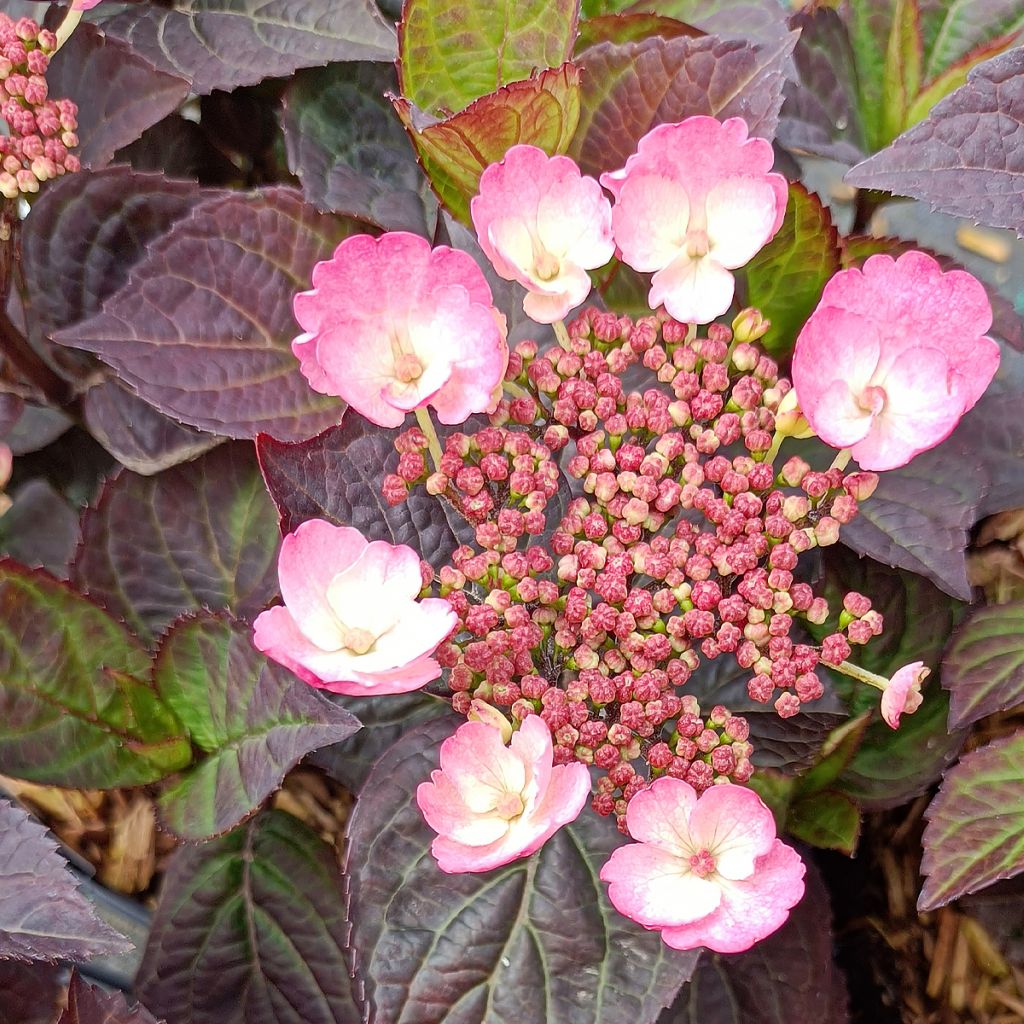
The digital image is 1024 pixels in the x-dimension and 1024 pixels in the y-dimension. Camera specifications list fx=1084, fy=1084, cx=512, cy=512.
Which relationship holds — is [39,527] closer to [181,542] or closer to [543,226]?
[181,542]

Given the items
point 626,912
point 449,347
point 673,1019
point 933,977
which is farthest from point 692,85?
point 933,977

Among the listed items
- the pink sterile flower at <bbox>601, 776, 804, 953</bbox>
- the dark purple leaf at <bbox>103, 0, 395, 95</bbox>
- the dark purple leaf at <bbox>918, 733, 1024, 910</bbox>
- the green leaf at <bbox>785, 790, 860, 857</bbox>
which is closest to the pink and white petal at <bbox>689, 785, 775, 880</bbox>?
the pink sterile flower at <bbox>601, 776, 804, 953</bbox>

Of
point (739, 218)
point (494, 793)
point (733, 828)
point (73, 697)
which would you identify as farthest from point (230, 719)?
point (739, 218)

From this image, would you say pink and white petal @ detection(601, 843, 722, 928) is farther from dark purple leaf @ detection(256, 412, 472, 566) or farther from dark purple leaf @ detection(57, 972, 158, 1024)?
dark purple leaf @ detection(57, 972, 158, 1024)

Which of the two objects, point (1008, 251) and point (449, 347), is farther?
point (1008, 251)

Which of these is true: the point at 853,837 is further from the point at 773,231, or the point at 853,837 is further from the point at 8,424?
the point at 8,424

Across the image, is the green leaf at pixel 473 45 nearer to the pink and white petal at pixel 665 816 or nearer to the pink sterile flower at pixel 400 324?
the pink sterile flower at pixel 400 324
